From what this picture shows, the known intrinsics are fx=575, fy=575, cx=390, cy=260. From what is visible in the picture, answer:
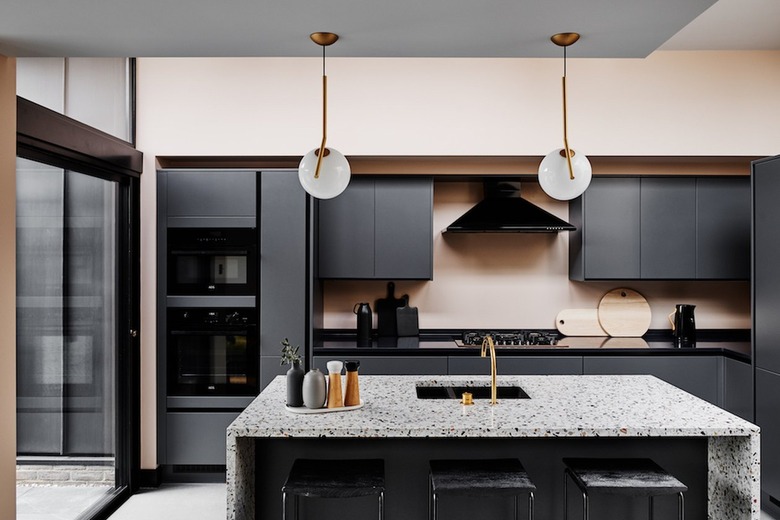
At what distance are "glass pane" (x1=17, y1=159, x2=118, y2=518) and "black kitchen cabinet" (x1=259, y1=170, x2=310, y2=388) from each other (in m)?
0.97

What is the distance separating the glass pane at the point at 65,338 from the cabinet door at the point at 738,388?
4.10 m

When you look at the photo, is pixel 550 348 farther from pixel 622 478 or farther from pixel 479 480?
pixel 479 480

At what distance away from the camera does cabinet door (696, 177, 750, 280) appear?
4.23 m

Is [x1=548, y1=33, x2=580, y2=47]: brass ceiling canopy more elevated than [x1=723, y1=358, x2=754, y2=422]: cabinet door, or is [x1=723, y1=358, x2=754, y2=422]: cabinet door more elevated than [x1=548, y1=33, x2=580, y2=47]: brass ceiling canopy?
[x1=548, y1=33, x2=580, y2=47]: brass ceiling canopy

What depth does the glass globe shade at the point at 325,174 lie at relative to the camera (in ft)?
8.52

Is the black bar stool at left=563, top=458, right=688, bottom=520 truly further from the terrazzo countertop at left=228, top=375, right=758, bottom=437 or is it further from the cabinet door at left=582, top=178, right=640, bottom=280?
the cabinet door at left=582, top=178, right=640, bottom=280

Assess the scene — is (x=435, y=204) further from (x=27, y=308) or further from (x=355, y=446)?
(x=27, y=308)

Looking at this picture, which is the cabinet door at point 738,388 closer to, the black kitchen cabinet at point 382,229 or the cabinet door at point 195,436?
the black kitchen cabinet at point 382,229

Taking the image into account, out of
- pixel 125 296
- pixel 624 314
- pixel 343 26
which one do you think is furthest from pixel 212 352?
pixel 624 314

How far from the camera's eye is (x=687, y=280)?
4328mm

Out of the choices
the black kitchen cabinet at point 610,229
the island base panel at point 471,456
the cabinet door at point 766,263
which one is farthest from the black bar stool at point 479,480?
the black kitchen cabinet at point 610,229

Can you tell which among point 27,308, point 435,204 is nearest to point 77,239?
point 27,308

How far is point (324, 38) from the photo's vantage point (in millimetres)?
2291

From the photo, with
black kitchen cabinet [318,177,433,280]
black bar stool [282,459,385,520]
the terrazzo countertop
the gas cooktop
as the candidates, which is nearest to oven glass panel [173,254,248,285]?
black kitchen cabinet [318,177,433,280]
